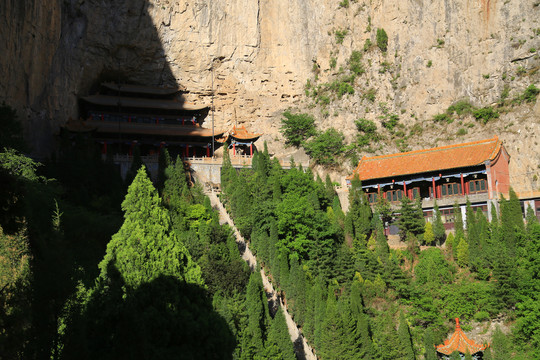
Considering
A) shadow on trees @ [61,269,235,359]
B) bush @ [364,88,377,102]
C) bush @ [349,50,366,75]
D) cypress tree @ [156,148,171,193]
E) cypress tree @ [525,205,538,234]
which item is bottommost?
shadow on trees @ [61,269,235,359]

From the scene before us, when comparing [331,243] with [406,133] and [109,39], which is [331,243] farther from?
[109,39]

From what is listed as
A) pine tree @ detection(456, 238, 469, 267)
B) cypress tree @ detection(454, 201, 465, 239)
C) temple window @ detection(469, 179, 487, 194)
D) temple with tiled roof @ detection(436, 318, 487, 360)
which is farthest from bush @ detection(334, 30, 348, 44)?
temple with tiled roof @ detection(436, 318, 487, 360)

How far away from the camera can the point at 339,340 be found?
90.1 ft

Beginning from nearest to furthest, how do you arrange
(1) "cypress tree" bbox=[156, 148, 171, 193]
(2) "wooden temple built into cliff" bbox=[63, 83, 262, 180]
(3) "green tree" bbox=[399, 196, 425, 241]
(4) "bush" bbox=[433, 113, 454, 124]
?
(3) "green tree" bbox=[399, 196, 425, 241]
(1) "cypress tree" bbox=[156, 148, 171, 193]
(2) "wooden temple built into cliff" bbox=[63, 83, 262, 180]
(4) "bush" bbox=[433, 113, 454, 124]

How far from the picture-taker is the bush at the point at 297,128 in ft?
183

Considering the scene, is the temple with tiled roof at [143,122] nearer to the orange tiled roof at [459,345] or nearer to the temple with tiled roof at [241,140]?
the temple with tiled roof at [241,140]

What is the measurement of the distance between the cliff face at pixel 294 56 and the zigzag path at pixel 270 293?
15.0 metres

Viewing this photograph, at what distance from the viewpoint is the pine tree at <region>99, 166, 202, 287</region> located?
16266 mm

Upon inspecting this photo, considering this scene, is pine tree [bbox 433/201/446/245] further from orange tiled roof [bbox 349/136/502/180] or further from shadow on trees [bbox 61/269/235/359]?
shadow on trees [bbox 61/269/235/359]

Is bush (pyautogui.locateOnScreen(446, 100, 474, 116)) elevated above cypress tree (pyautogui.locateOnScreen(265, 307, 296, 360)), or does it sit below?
above

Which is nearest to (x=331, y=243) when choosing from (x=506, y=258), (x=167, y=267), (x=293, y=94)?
(x=506, y=258)

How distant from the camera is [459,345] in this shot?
29.4m

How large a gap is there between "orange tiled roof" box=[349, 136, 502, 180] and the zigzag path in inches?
423

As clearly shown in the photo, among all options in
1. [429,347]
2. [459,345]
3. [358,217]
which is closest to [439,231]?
[358,217]
